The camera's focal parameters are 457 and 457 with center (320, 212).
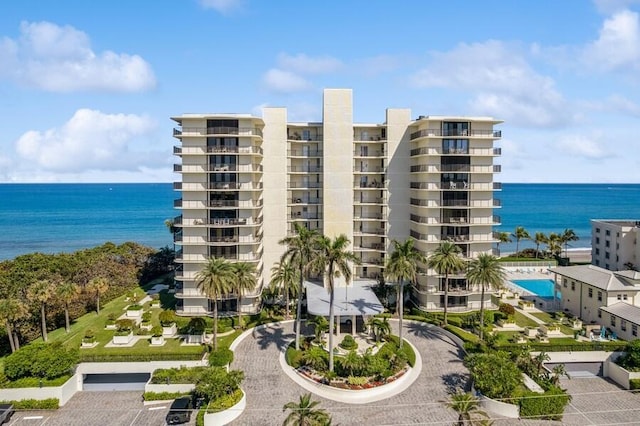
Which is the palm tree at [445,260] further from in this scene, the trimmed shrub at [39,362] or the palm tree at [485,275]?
the trimmed shrub at [39,362]

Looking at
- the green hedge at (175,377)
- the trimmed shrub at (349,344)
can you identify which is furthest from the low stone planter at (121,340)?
the trimmed shrub at (349,344)

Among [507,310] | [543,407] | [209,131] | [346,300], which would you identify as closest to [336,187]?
[346,300]

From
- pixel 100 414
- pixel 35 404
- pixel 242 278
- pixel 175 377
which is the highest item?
pixel 242 278

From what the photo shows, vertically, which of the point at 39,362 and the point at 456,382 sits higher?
the point at 39,362

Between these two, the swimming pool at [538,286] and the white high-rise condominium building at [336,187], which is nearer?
the white high-rise condominium building at [336,187]

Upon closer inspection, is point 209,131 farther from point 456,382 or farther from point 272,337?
point 456,382

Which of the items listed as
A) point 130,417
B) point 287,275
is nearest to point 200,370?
point 130,417
